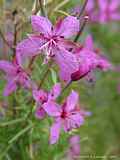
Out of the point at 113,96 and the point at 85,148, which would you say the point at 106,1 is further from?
the point at 85,148

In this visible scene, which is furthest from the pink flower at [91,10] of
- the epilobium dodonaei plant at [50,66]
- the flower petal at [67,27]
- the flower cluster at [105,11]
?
the flower petal at [67,27]

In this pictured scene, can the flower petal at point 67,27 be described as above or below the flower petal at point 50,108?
above

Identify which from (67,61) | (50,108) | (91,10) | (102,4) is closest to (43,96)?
(50,108)

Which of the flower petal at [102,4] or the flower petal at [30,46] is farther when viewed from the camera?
the flower petal at [102,4]

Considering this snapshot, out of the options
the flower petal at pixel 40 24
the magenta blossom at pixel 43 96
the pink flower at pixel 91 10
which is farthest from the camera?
the pink flower at pixel 91 10

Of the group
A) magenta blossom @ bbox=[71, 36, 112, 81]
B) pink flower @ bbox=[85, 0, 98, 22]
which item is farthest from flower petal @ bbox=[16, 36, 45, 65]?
pink flower @ bbox=[85, 0, 98, 22]

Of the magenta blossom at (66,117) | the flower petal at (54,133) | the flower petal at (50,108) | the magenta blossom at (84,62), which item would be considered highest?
the magenta blossom at (84,62)

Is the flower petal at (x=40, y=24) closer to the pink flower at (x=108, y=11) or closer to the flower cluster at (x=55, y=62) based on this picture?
the flower cluster at (x=55, y=62)

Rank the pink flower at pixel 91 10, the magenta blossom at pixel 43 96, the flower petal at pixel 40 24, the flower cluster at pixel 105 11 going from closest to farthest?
the flower petal at pixel 40 24 → the magenta blossom at pixel 43 96 → the pink flower at pixel 91 10 → the flower cluster at pixel 105 11
